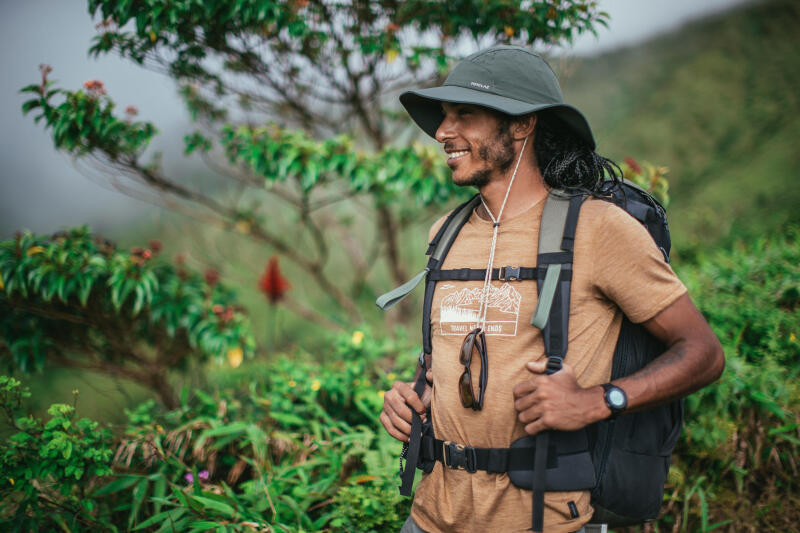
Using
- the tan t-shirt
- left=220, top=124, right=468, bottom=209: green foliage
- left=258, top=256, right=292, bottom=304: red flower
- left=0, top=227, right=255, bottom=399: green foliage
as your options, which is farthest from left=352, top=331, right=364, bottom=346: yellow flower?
the tan t-shirt

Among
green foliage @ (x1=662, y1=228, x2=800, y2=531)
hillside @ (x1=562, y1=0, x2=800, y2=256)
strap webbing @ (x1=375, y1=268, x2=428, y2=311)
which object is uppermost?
hillside @ (x1=562, y1=0, x2=800, y2=256)

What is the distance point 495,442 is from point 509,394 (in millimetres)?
152

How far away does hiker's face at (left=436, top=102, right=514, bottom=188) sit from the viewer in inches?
65.7

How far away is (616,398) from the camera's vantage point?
1.29 m

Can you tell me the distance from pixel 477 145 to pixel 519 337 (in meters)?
0.67

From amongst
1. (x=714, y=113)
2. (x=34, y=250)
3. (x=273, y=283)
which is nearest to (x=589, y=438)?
(x=34, y=250)

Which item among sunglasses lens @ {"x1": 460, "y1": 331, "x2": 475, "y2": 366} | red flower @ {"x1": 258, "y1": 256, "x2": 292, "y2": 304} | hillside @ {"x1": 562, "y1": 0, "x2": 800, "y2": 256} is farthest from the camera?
hillside @ {"x1": 562, "y1": 0, "x2": 800, "y2": 256}

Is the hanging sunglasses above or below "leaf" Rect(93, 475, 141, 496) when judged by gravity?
above

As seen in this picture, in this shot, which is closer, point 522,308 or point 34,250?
point 522,308

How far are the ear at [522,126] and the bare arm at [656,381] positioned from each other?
0.74 meters

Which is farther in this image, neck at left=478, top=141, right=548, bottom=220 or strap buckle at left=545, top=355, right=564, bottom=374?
neck at left=478, top=141, right=548, bottom=220

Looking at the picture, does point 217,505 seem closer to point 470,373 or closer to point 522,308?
point 470,373

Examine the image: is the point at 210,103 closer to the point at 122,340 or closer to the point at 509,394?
the point at 122,340

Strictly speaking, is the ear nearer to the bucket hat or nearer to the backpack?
the bucket hat
